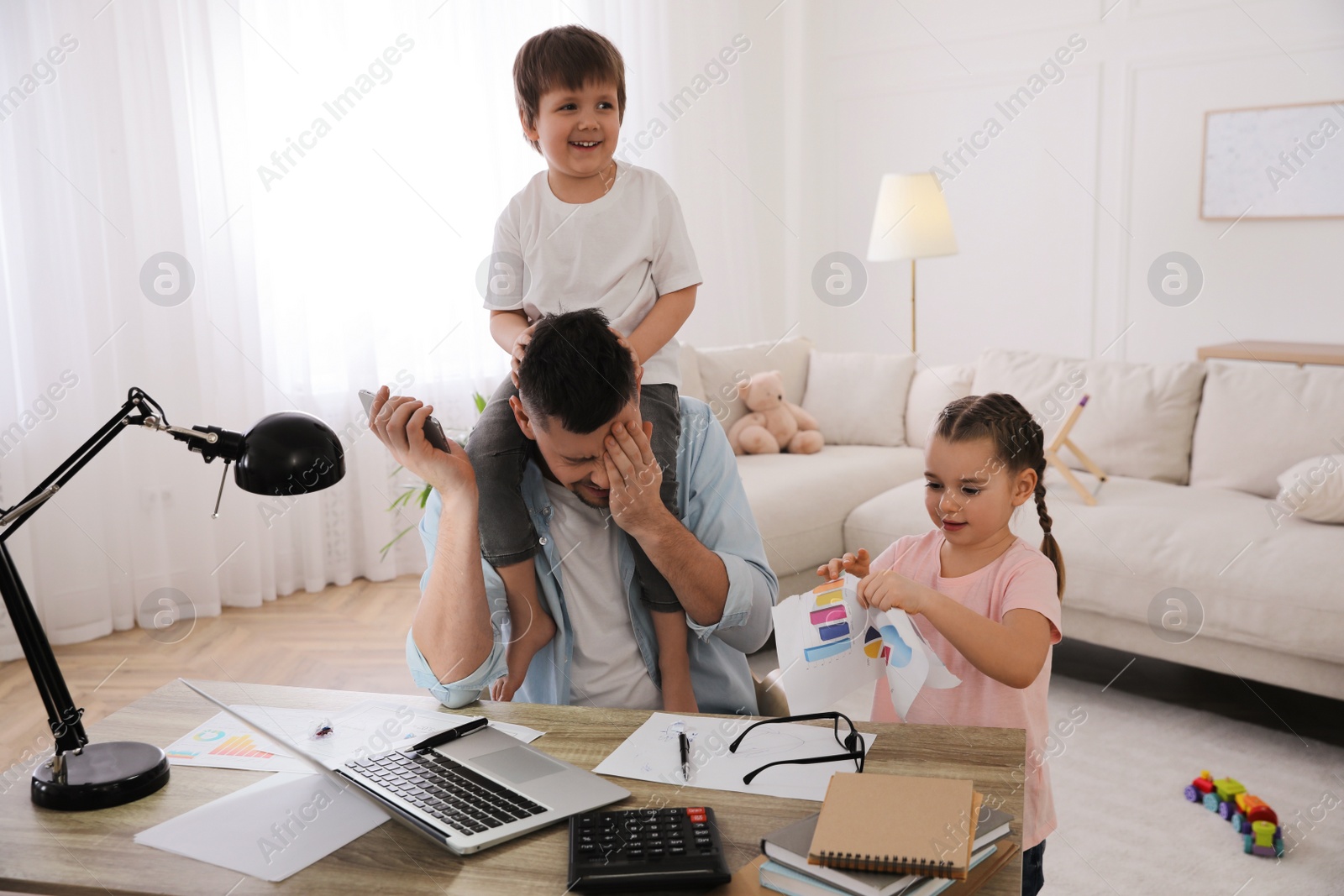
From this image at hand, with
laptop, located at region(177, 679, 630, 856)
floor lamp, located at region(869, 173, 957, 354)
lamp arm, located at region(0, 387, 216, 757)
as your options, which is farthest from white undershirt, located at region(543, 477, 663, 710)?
floor lamp, located at region(869, 173, 957, 354)

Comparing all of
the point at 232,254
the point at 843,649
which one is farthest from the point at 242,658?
the point at 843,649

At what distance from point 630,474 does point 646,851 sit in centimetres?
55

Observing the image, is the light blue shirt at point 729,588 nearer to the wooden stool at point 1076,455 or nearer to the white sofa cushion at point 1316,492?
the wooden stool at point 1076,455

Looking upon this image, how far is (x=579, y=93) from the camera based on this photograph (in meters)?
1.84

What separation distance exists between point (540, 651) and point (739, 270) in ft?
13.3

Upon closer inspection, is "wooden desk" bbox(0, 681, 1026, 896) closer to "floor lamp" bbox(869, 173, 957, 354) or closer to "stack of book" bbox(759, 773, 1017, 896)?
"stack of book" bbox(759, 773, 1017, 896)

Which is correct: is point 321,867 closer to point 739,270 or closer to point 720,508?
point 720,508

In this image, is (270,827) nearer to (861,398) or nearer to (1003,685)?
(1003,685)

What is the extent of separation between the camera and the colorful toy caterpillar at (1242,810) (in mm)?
2170

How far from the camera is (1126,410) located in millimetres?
3469

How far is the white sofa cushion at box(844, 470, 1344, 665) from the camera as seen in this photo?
259 centimetres

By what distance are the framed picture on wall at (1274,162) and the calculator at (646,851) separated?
167 inches

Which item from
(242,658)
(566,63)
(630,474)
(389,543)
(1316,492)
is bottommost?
(242,658)

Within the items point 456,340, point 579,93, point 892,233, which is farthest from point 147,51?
point 892,233
